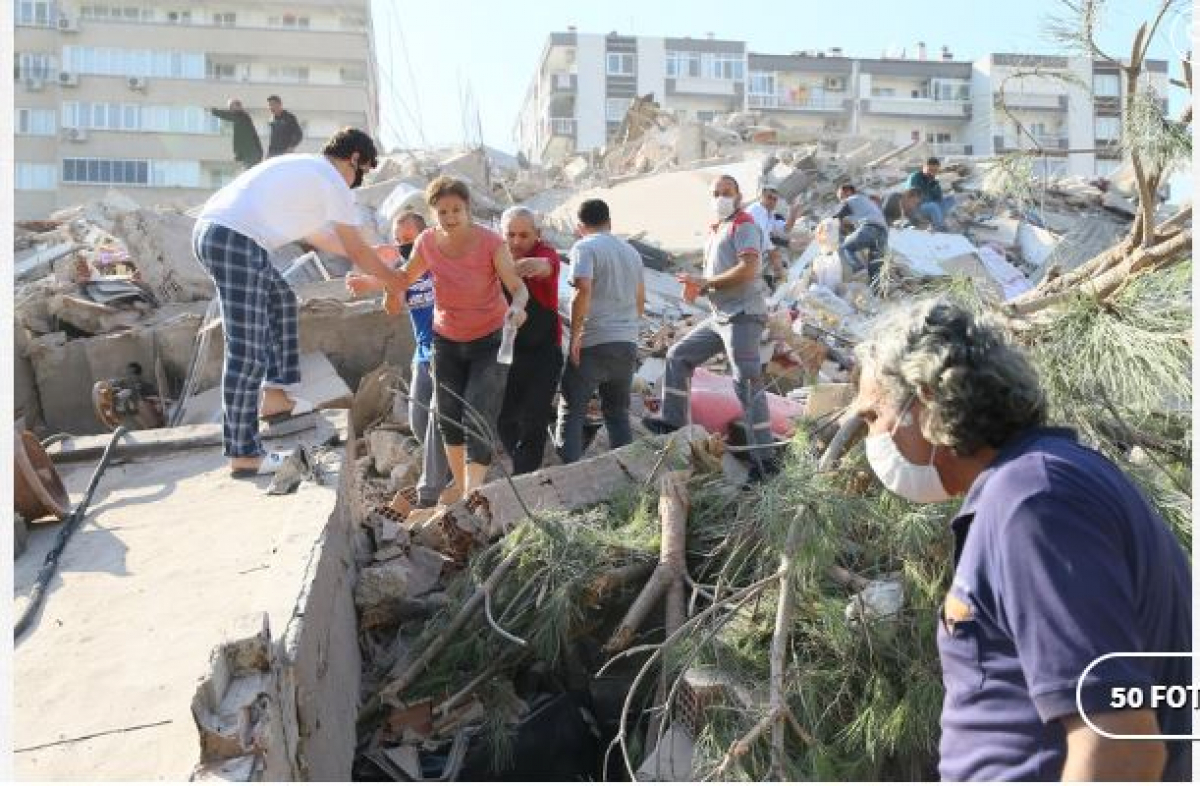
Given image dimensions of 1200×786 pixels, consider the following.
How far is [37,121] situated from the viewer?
140 ft

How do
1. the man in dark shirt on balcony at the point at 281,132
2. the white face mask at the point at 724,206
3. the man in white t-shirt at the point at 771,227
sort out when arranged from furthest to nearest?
the man in dark shirt on balcony at the point at 281,132 → the man in white t-shirt at the point at 771,227 → the white face mask at the point at 724,206

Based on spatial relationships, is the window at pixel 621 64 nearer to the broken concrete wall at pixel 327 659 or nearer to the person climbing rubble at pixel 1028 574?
the broken concrete wall at pixel 327 659

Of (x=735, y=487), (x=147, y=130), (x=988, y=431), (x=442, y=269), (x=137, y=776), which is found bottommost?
(x=137, y=776)

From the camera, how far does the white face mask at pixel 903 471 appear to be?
6.47ft

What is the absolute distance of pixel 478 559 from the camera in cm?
429

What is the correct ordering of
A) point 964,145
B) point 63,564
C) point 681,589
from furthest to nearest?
point 964,145
point 681,589
point 63,564

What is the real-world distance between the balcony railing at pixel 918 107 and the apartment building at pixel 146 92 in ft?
82.2

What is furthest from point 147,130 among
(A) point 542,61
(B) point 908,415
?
(B) point 908,415

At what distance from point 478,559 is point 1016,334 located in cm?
208

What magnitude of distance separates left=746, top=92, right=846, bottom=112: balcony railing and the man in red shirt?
51385 mm

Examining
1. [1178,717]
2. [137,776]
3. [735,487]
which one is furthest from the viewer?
[735,487]

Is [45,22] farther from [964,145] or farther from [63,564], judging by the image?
[63,564]

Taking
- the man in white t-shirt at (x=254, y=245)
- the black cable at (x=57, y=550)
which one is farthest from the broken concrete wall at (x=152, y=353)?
the man in white t-shirt at (x=254, y=245)

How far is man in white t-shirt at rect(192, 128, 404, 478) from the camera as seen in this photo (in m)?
4.41
